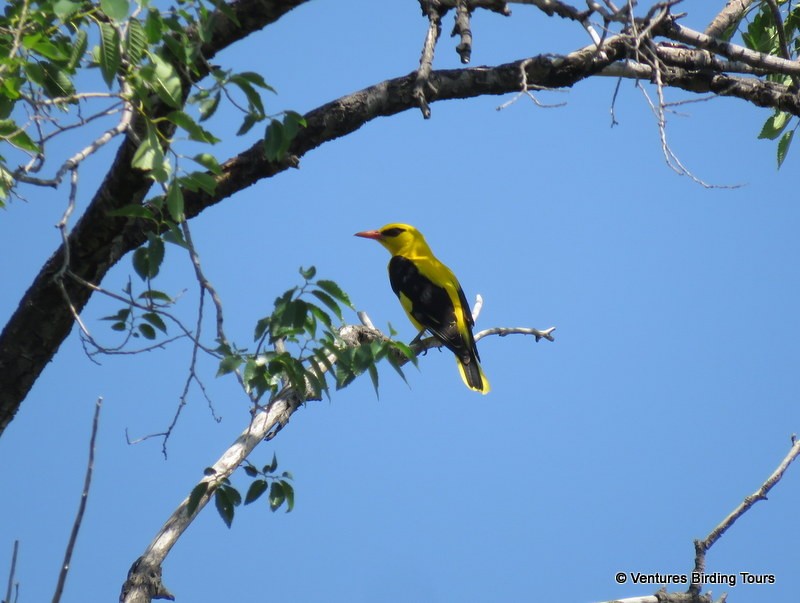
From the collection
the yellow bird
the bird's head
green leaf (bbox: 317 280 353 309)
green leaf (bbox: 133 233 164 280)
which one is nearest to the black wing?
the yellow bird

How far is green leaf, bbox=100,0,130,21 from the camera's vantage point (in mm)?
2143

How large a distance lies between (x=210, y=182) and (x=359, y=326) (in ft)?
6.98

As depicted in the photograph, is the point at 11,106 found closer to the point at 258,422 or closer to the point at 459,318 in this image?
the point at 258,422

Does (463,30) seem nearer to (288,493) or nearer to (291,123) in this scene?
(291,123)

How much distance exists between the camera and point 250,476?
10.3 ft

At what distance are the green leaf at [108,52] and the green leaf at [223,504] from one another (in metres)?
1.30

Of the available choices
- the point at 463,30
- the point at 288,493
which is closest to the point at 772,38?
the point at 463,30

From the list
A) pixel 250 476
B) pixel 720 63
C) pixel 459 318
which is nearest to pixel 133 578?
pixel 250 476

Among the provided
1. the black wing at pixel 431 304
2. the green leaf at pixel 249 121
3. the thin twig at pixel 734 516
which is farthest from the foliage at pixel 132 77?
the black wing at pixel 431 304

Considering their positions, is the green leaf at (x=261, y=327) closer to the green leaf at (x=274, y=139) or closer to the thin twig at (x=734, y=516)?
the green leaf at (x=274, y=139)

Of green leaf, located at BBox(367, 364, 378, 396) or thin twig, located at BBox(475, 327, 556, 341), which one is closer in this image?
green leaf, located at BBox(367, 364, 378, 396)

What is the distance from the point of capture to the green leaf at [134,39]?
2.37 m

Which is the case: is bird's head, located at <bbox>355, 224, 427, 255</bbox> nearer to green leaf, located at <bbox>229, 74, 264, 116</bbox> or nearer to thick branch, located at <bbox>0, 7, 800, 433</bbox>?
thick branch, located at <bbox>0, 7, 800, 433</bbox>

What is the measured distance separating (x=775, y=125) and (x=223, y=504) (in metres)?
2.72
